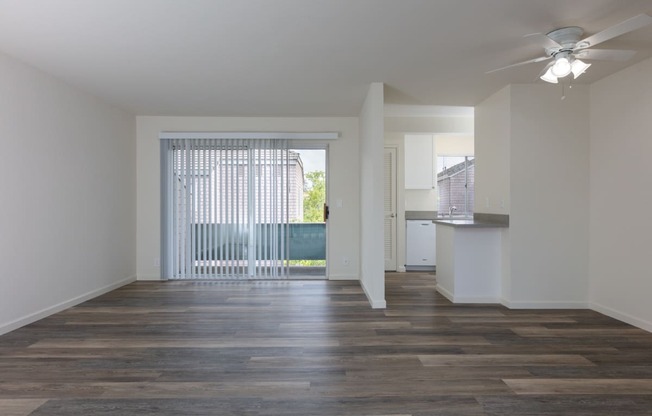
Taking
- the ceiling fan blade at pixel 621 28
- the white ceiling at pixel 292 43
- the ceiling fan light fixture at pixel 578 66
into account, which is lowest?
the ceiling fan light fixture at pixel 578 66

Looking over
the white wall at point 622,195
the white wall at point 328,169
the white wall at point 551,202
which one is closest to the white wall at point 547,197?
the white wall at point 551,202

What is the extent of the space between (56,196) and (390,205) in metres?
4.56

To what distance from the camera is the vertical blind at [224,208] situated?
5.28 meters

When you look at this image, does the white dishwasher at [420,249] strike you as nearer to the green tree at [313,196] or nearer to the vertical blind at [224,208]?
the green tree at [313,196]

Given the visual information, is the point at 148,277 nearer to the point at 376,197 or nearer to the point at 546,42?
the point at 376,197

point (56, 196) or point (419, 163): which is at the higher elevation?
point (419, 163)

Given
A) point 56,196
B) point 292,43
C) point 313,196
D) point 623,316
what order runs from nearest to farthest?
1. point 292,43
2. point 623,316
3. point 56,196
4. point 313,196

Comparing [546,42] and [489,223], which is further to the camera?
[489,223]

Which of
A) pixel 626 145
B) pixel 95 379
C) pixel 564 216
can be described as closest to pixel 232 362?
Answer: pixel 95 379

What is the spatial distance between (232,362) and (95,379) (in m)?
0.84

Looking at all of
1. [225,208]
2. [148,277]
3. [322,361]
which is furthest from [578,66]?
[148,277]

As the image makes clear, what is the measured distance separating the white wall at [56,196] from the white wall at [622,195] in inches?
219

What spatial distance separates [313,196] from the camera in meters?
5.79

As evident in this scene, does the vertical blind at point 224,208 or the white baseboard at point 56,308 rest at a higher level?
the vertical blind at point 224,208
